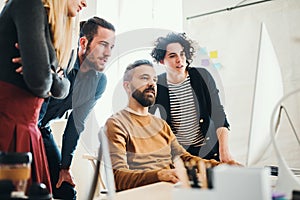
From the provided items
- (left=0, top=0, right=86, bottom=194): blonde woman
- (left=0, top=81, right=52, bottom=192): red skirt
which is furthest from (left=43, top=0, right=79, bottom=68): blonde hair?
A: (left=0, top=81, right=52, bottom=192): red skirt

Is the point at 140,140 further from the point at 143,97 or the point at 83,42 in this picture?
the point at 83,42

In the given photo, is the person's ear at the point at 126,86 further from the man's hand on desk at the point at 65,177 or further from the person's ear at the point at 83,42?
the man's hand on desk at the point at 65,177

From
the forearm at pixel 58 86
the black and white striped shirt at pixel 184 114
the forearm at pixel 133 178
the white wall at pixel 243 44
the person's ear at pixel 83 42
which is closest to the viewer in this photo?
the forearm at pixel 58 86

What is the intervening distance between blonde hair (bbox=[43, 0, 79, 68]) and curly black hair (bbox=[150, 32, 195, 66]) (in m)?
0.40

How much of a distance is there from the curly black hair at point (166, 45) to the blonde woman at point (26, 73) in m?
0.58

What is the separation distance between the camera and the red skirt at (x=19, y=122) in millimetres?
996

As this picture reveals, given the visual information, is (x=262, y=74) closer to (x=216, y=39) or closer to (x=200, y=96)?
(x=200, y=96)

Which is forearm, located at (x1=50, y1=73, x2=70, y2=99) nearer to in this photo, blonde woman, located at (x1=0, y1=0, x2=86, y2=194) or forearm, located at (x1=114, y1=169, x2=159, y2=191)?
blonde woman, located at (x1=0, y1=0, x2=86, y2=194)

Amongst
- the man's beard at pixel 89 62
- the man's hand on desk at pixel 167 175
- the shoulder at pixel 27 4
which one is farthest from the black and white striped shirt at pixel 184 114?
the shoulder at pixel 27 4

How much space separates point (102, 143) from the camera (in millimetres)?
733

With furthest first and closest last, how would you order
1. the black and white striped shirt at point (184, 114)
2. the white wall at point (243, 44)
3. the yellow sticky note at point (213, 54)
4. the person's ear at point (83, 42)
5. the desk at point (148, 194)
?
the yellow sticky note at point (213, 54) → the white wall at point (243, 44) → the black and white striped shirt at point (184, 114) → the person's ear at point (83, 42) → the desk at point (148, 194)

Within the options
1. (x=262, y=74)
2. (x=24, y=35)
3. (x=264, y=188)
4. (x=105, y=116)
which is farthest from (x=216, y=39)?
(x=264, y=188)

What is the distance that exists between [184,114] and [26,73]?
79cm

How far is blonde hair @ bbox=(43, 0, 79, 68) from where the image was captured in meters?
1.11
